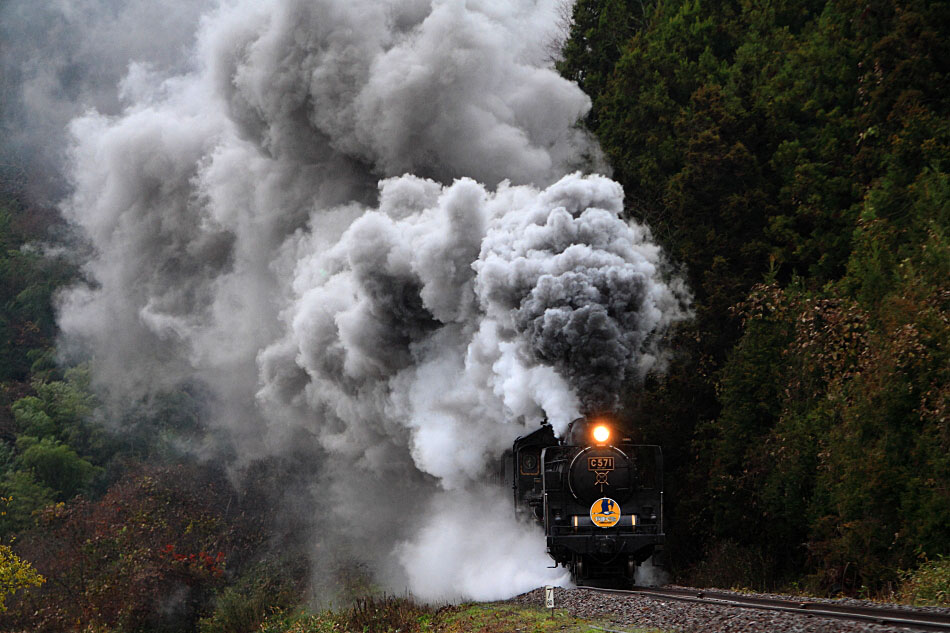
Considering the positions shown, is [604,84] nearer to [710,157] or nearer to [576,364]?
[710,157]

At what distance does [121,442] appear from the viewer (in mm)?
41062

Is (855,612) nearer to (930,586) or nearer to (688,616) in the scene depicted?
(688,616)

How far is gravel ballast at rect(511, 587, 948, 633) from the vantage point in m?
7.03

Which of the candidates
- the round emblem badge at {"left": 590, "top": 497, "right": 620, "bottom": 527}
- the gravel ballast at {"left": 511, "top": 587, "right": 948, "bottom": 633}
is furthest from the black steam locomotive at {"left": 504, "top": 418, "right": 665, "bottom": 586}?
the gravel ballast at {"left": 511, "top": 587, "right": 948, "bottom": 633}

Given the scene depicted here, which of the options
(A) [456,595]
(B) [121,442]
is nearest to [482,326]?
(A) [456,595]

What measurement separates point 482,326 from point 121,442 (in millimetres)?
28318

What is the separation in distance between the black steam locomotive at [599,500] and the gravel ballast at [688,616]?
982 mm

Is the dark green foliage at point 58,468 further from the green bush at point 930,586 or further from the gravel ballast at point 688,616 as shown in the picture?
the green bush at point 930,586

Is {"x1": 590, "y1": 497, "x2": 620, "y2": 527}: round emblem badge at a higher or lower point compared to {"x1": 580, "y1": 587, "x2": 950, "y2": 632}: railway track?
higher

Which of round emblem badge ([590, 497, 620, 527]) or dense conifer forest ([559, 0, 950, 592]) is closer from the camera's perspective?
round emblem badge ([590, 497, 620, 527])

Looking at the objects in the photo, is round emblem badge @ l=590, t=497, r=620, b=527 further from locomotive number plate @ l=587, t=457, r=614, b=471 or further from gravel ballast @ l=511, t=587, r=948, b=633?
gravel ballast @ l=511, t=587, r=948, b=633

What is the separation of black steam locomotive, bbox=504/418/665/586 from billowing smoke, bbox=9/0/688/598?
0.72 metres

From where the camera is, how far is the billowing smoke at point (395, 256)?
52.2 feet

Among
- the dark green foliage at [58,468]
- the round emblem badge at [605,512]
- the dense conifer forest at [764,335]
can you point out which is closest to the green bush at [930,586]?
the dense conifer forest at [764,335]
